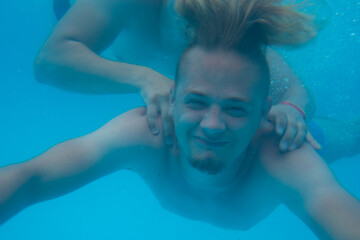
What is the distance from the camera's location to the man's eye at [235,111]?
5.40 feet

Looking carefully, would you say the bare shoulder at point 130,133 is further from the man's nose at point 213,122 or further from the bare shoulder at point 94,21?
the bare shoulder at point 94,21

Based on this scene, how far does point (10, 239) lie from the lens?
7812 millimetres

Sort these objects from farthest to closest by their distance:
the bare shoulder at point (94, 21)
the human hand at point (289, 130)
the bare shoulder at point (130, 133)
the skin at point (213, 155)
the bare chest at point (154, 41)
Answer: the bare chest at point (154, 41) < the bare shoulder at point (94, 21) < the bare shoulder at point (130, 133) < the human hand at point (289, 130) < the skin at point (213, 155)

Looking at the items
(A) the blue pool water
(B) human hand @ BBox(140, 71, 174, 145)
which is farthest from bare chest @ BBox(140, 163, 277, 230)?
(A) the blue pool water

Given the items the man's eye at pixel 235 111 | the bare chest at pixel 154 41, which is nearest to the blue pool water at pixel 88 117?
the bare chest at pixel 154 41

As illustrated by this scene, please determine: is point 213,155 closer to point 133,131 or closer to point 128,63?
point 133,131

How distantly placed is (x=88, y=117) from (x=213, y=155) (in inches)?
300

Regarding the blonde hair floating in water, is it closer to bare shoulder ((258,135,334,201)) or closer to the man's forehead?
the man's forehead

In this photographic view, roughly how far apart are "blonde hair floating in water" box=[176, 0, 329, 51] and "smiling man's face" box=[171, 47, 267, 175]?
10 centimetres

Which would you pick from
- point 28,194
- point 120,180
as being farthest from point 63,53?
point 120,180

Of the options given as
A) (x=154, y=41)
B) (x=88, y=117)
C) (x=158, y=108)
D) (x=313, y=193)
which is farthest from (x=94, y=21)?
(x=88, y=117)

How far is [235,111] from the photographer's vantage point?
5.41 ft

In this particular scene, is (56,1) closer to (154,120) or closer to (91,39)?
(91,39)

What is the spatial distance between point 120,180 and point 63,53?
609 cm
